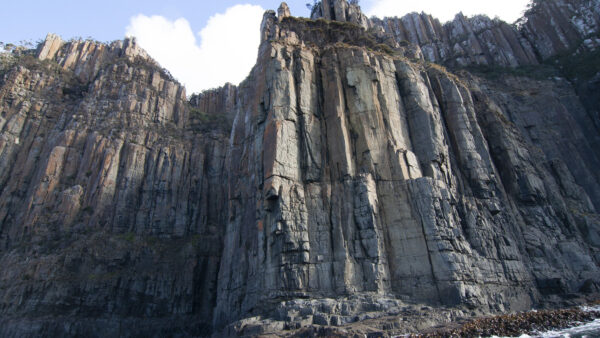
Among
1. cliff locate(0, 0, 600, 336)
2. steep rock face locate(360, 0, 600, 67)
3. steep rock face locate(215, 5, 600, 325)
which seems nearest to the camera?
steep rock face locate(215, 5, 600, 325)

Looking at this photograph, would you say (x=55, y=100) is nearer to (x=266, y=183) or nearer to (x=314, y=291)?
(x=266, y=183)

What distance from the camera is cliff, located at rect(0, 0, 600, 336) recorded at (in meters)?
26.3

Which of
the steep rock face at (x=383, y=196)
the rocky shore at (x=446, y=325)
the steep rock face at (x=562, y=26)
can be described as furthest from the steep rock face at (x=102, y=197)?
the steep rock face at (x=562, y=26)

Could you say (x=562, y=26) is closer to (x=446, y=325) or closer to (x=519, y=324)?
(x=519, y=324)

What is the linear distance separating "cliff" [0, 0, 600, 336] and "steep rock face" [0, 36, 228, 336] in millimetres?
202

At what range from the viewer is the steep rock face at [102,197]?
37419mm

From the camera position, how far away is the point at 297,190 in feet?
94.4

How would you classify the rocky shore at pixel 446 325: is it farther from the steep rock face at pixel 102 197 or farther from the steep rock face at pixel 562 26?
the steep rock face at pixel 562 26

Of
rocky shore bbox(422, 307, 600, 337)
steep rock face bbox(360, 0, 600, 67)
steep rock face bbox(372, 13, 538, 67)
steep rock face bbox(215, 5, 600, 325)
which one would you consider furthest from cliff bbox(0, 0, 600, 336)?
steep rock face bbox(372, 13, 538, 67)

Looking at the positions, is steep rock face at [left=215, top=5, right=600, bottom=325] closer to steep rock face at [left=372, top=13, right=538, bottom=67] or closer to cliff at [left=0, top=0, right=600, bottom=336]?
cliff at [left=0, top=0, right=600, bottom=336]

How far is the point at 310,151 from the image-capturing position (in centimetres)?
3083

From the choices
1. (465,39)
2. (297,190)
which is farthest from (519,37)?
(297,190)

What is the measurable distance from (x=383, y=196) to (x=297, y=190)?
646cm

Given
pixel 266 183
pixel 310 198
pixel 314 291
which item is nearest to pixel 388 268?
pixel 314 291
